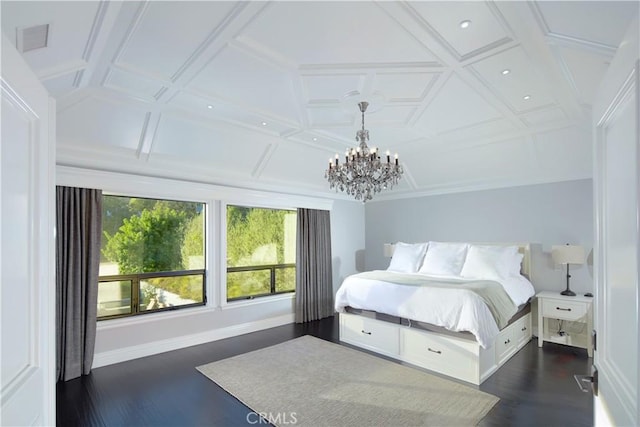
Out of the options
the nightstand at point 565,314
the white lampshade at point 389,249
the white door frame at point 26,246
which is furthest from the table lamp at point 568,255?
the white door frame at point 26,246

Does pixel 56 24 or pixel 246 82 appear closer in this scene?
pixel 56 24

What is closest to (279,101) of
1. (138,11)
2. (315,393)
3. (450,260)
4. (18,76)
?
(138,11)

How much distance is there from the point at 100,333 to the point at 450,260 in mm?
4422

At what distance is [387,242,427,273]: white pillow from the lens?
5.10 metres

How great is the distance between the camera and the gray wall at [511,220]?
430cm

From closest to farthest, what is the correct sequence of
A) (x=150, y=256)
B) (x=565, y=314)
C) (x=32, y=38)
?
(x=32, y=38) < (x=565, y=314) < (x=150, y=256)

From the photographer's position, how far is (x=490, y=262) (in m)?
4.41

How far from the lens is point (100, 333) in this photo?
11.7ft

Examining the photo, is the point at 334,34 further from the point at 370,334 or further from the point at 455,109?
the point at 370,334

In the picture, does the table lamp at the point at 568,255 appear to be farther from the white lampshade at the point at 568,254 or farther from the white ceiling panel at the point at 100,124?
the white ceiling panel at the point at 100,124

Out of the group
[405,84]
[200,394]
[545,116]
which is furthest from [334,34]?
[200,394]

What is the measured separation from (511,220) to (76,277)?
550cm

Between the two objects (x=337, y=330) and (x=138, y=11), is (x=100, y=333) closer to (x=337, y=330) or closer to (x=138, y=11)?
(x=337, y=330)

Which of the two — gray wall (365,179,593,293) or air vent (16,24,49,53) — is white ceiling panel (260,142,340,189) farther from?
air vent (16,24,49,53)
